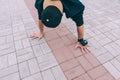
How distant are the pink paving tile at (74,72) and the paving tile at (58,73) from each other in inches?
3.0

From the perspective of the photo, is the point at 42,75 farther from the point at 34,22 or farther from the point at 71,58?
the point at 34,22

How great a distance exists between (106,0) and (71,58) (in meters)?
2.98

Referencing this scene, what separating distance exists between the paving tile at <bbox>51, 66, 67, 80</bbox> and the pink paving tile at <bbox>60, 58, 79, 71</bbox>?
0.08 metres

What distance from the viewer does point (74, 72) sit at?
7.82 feet

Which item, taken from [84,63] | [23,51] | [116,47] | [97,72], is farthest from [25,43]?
[116,47]

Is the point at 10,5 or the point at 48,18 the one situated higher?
the point at 48,18

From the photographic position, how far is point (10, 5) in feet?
16.5

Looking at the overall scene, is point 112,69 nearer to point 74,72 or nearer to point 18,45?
point 74,72

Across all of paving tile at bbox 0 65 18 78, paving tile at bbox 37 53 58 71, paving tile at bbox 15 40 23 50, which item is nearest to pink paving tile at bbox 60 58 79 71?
paving tile at bbox 37 53 58 71

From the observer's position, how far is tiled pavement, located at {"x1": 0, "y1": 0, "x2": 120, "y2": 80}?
239 centimetres

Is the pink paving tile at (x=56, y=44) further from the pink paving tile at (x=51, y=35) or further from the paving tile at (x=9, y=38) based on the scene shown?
the paving tile at (x=9, y=38)

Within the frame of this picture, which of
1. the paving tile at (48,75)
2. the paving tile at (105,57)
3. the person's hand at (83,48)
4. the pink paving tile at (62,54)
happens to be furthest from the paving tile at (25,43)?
the paving tile at (105,57)

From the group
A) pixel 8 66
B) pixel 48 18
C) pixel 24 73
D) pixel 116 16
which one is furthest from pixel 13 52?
pixel 116 16

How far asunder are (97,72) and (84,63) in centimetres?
27
